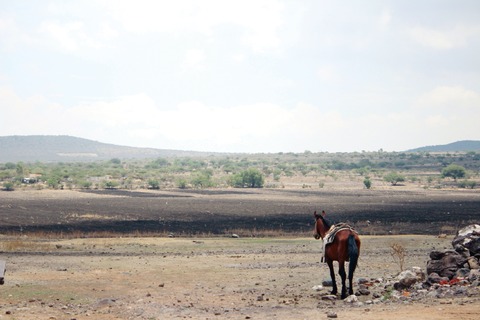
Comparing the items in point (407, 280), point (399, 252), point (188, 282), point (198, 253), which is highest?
point (399, 252)

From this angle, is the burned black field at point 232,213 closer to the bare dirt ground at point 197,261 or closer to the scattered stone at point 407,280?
the bare dirt ground at point 197,261

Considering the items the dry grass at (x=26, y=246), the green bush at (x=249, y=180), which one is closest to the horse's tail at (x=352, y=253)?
the dry grass at (x=26, y=246)

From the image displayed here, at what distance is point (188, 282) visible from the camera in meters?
22.8

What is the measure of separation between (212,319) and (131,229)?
32779 mm

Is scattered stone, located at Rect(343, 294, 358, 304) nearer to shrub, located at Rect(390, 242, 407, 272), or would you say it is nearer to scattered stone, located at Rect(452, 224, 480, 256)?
scattered stone, located at Rect(452, 224, 480, 256)

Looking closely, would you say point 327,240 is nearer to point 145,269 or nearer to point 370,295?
point 370,295

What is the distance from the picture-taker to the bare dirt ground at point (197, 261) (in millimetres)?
17656

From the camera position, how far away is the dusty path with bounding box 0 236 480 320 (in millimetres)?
17234

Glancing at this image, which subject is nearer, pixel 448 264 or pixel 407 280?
pixel 407 280

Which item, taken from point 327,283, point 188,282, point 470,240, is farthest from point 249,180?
point 470,240

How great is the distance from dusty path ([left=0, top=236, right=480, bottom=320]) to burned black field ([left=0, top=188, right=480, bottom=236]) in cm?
1112

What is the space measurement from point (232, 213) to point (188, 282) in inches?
1639

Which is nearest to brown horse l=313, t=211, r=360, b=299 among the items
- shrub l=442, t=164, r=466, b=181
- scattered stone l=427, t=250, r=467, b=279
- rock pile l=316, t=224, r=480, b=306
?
rock pile l=316, t=224, r=480, b=306

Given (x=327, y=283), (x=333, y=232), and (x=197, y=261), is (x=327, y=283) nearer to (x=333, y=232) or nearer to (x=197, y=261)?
(x=333, y=232)
